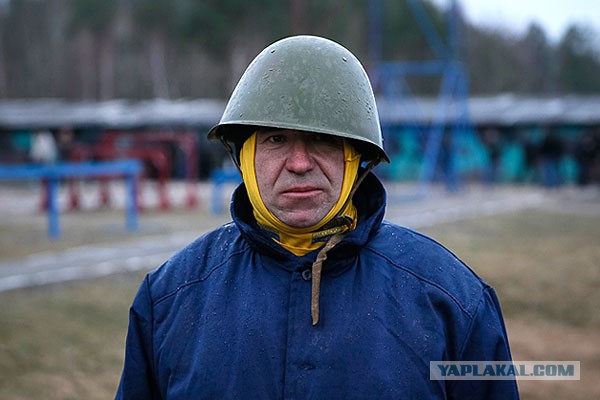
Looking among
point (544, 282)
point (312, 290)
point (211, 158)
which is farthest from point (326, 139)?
point (211, 158)

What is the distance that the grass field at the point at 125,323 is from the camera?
5082mm

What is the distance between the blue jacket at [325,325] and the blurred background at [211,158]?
3297 mm

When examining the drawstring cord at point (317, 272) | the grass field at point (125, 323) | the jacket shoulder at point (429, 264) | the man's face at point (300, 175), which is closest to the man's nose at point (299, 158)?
the man's face at point (300, 175)

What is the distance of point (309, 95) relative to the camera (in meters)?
1.78

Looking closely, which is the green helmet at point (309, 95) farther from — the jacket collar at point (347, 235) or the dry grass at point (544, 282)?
the dry grass at point (544, 282)

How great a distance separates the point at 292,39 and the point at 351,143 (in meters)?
0.28

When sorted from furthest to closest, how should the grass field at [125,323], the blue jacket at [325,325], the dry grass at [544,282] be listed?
the dry grass at [544,282]
the grass field at [125,323]
the blue jacket at [325,325]

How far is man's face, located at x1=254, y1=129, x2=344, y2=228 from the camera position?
5.73 ft

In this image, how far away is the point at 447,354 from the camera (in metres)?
1.75

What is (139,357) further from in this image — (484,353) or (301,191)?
(484,353)

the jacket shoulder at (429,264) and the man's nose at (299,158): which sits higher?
the man's nose at (299,158)

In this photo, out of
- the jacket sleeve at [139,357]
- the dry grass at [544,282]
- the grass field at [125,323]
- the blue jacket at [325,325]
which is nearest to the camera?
the blue jacket at [325,325]

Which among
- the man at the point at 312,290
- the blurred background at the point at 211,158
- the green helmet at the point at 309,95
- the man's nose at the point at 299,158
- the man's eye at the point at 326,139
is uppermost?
the green helmet at the point at 309,95

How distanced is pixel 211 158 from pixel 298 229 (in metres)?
27.2
